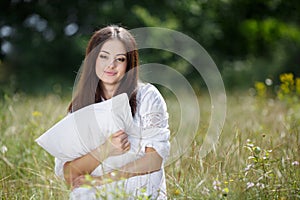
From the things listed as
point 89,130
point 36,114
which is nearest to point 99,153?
point 89,130

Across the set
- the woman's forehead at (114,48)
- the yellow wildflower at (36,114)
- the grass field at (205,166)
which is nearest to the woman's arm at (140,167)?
the grass field at (205,166)

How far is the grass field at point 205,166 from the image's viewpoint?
7.50ft

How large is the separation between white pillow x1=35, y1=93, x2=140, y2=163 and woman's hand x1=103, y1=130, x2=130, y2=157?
0.03 metres

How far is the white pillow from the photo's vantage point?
2393mm

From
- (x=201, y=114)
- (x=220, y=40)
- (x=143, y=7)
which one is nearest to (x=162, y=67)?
(x=143, y=7)

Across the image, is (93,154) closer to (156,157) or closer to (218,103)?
(156,157)

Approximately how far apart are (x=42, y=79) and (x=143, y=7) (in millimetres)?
2280

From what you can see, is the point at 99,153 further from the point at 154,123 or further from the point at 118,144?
the point at 154,123

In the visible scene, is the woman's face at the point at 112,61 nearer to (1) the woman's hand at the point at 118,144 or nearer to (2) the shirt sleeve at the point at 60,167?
(1) the woman's hand at the point at 118,144

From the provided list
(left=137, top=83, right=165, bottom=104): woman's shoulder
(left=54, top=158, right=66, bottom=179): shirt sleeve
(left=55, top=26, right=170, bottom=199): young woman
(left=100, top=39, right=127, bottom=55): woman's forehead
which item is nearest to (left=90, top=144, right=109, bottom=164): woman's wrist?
(left=55, top=26, right=170, bottom=199): young woman

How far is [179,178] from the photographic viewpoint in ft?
8.64

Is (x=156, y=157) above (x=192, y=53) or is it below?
below

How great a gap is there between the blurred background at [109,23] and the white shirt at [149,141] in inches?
226

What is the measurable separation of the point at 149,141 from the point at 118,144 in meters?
0.15
